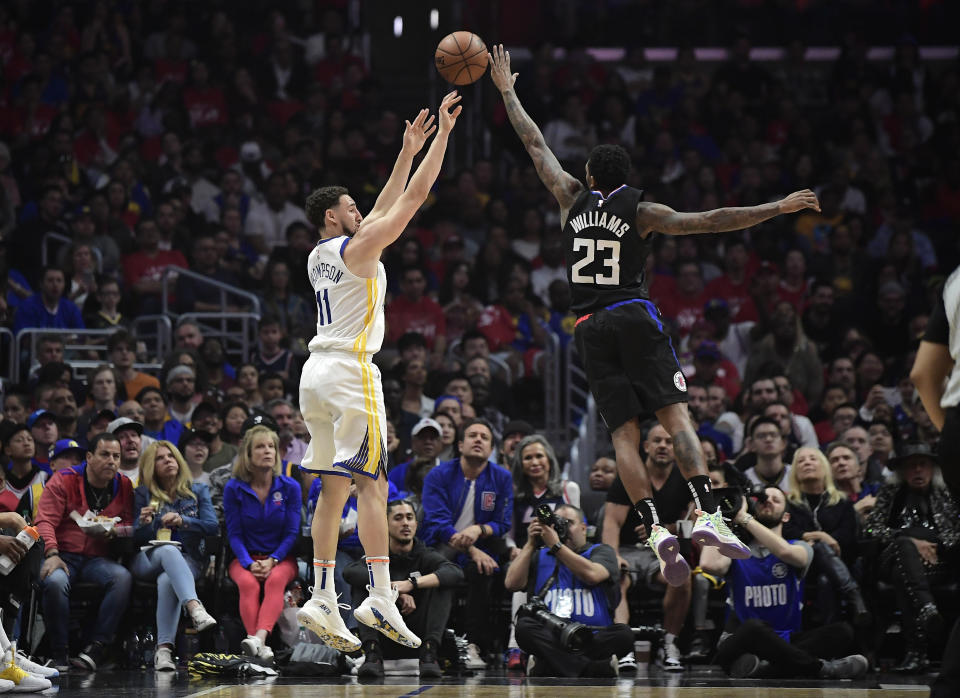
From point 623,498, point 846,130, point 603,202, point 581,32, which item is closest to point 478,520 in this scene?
point 623,498

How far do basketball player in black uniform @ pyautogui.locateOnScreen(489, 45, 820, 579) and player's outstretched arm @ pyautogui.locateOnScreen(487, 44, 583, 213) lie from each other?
0.11 ft

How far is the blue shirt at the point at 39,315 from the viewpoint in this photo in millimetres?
14555

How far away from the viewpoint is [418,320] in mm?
15711

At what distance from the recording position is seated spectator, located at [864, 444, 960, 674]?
10570mm

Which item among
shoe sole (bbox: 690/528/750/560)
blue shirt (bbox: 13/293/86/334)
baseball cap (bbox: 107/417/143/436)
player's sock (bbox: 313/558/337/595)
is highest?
blue shirt (bbox: 13/293/86/334)

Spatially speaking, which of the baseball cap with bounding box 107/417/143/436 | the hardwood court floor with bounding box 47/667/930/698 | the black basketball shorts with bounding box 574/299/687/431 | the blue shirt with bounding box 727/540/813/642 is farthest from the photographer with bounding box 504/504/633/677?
the baseball cap with bounding box 107/417/143/436

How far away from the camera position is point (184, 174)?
59.5 feet

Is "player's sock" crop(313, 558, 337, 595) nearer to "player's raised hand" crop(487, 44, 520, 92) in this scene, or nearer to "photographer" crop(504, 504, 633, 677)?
"photographer" crop(504, 504, 633, 677)

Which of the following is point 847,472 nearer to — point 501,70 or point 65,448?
point 501,70

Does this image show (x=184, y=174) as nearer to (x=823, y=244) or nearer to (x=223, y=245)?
(x=223, y=245)

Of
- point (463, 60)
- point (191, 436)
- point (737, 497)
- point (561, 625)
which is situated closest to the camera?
point (463, 60)

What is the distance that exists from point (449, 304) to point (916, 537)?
6.88m

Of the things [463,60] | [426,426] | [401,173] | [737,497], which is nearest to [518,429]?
[426,426]

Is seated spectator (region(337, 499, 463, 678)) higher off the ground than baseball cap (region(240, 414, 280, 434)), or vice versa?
baseball cap (region(240, 414, 280, 434))
